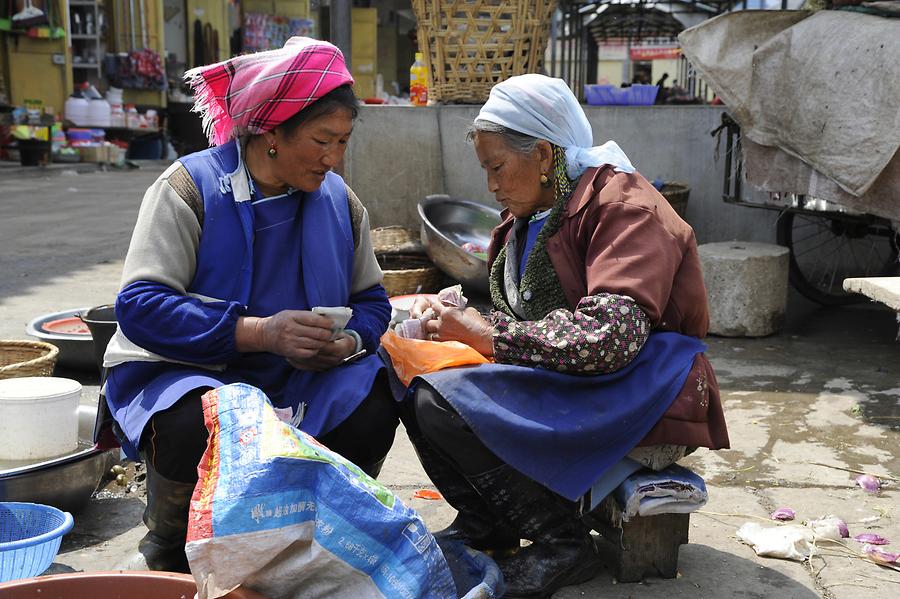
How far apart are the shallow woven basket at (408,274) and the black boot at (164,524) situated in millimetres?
3022

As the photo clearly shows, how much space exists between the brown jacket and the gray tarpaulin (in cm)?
249

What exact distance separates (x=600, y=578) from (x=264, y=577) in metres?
1.01

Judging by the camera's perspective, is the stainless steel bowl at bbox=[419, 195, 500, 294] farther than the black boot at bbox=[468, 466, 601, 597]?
Yes

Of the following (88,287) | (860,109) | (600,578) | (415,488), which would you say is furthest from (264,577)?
(88,287)

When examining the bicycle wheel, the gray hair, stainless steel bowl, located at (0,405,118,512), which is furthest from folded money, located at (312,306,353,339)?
the bicycle wheel

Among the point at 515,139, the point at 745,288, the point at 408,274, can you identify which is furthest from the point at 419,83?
the point at 515,139

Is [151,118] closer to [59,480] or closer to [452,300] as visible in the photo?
[59,480]

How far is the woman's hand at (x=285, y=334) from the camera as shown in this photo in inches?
92.4

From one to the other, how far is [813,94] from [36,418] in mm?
3689

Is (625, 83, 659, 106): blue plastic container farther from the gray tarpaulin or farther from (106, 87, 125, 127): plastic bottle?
(106, 87, 125, 127): plastic bottle

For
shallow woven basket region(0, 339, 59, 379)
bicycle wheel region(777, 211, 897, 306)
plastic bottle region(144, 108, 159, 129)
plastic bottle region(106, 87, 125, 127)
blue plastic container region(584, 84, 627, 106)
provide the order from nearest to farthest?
shallow woven basket region(0, 339, 59, 379) < bicycle wheel region(777, 211, 897, 306) < blue plastic container region(584, 84, 627, 106) < plastic bottle region(106, 87, 125, 127) < plastic bottle region(144, 108, 159, 129)

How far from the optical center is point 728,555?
2.76 meters

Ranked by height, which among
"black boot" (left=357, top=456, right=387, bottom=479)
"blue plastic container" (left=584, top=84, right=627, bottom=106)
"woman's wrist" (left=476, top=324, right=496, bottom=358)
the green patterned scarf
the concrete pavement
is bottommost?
the concrete pavement

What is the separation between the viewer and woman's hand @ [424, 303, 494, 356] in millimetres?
2463
